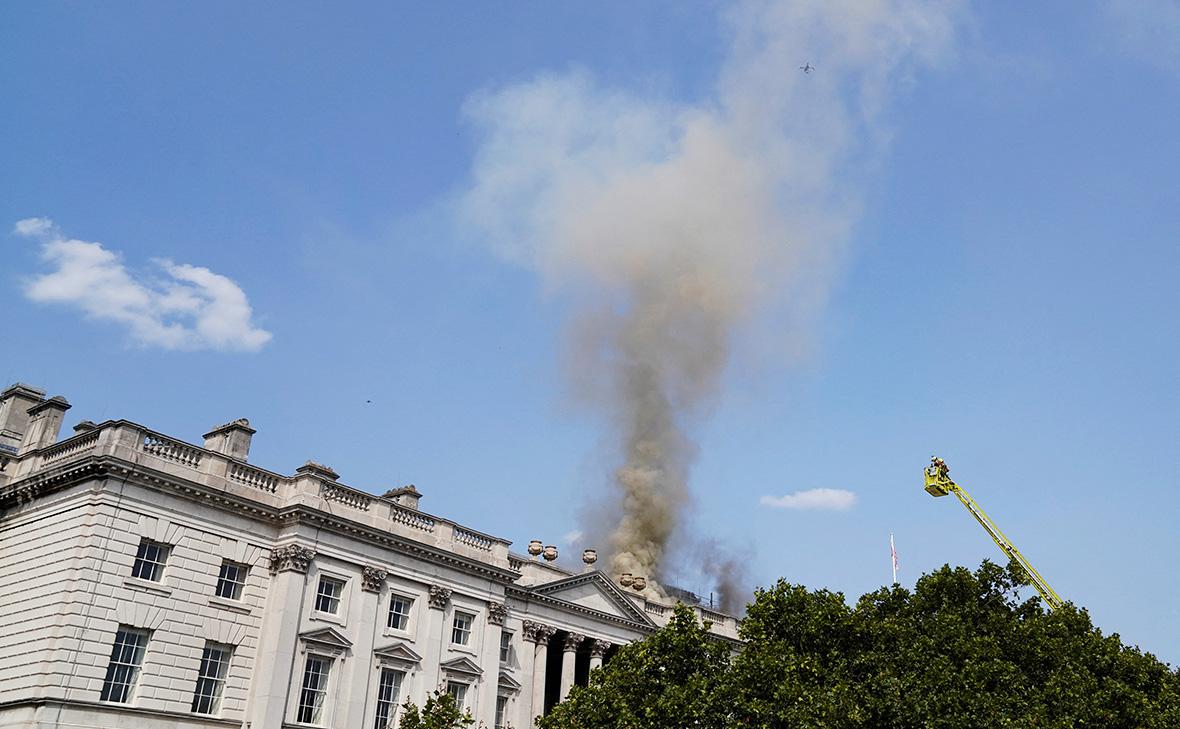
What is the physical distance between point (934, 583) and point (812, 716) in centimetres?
1216

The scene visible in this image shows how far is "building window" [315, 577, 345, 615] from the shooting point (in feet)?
141

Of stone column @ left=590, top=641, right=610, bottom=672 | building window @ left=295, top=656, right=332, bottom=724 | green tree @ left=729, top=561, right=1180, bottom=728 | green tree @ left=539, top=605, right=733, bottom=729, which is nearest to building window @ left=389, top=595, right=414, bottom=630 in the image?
building window @ left=295, top=656, right=332, bottom=724

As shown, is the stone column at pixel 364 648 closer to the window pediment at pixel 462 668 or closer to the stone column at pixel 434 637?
the stone column at pixel 434 637

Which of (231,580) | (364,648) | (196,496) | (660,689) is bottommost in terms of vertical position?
(660,689)

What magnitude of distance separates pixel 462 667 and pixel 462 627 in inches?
82.4

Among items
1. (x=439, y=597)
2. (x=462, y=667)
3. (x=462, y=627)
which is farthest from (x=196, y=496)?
(x=462, y=667)

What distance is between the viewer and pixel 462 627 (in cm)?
4894

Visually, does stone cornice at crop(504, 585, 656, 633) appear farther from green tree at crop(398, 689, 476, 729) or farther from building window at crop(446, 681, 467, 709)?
green tree at crop(398, 689, 476, 729)

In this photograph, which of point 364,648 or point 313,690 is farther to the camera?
point 364,648

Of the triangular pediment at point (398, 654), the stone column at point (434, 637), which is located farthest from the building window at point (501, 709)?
the triangular pediment at point (398, 654)

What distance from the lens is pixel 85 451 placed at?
38812 mm

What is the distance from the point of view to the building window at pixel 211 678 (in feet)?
127

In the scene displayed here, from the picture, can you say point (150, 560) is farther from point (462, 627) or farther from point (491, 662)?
point (491, 662)

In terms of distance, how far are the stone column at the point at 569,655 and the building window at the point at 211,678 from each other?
758 inches
